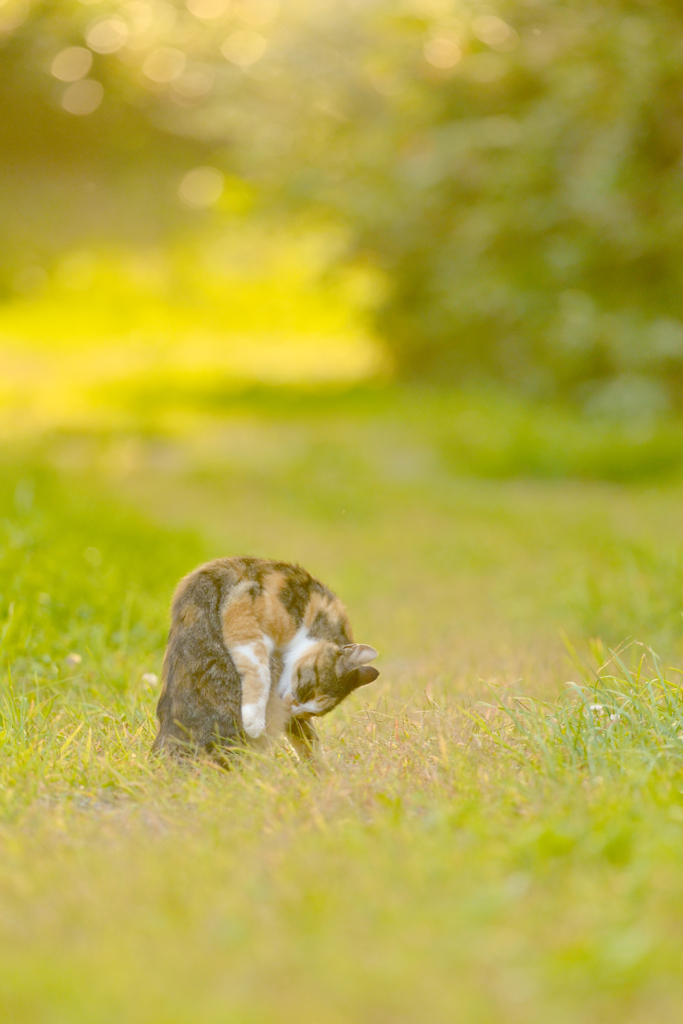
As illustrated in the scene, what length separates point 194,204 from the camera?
2038 centimetres

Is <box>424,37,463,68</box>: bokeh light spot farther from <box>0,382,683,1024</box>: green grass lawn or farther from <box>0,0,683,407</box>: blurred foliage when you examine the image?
<box>0,382,683,1024</box>: green grass lawn

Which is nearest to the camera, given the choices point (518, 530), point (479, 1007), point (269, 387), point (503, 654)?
point (479, 1007)

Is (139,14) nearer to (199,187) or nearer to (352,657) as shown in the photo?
(199,187)

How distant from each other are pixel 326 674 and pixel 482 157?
10738mm

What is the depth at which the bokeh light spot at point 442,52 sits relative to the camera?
12.2 metres

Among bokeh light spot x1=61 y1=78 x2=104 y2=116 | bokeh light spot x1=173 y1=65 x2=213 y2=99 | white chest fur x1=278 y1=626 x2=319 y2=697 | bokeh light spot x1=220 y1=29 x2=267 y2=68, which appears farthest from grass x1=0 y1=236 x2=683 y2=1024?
bokeh light spot x1=61 y1=78 x2=104 y2=116

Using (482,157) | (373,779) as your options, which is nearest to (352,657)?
(373,779)

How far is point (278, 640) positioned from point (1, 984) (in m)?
1.53

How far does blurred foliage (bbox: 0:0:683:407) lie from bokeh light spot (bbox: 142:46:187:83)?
327 mm

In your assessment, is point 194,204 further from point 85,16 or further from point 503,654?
point 503,654

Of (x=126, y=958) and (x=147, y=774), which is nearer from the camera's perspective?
(x=126, y=958)

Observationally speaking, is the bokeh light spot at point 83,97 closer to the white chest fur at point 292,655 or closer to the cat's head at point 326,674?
the white chest fur at point 292,655

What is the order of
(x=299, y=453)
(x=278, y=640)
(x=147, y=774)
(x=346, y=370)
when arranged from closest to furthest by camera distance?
(x=147, y=774) → (x=278, y=640) → (x=299, y=453) → (x=346, y=370)

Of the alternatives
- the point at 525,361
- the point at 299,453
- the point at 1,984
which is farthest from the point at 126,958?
the point at 525,361
